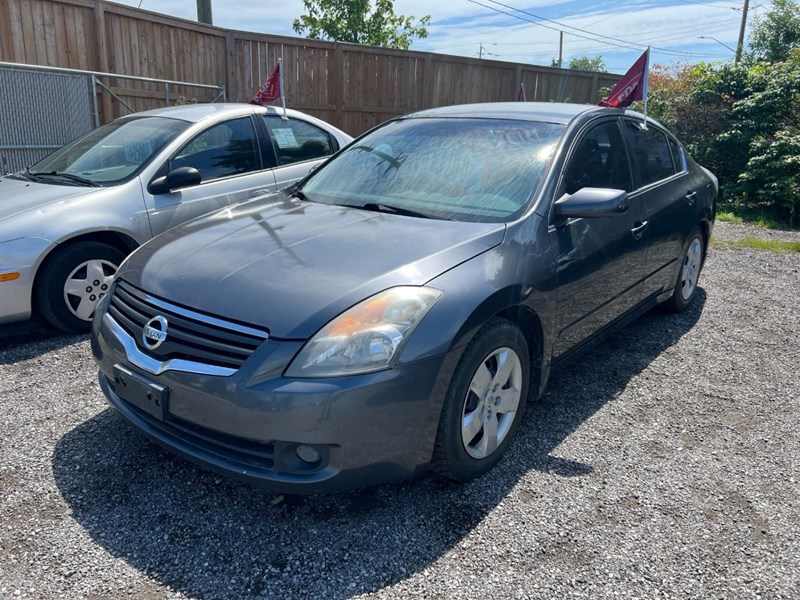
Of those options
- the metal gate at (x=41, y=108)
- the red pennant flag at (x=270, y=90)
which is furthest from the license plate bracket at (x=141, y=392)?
the metal gate at (x=41, y=108)

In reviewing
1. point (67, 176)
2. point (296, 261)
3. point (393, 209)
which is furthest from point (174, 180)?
point (296, 261)

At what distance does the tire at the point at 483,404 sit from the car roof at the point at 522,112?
57.8 inches

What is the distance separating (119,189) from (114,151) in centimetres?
62

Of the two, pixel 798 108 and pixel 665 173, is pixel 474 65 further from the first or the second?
pixel 665 173

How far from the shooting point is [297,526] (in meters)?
2.50

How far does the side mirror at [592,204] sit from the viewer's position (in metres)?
3.02

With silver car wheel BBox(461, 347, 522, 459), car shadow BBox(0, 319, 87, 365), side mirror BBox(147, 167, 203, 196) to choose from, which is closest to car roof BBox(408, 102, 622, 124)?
silver car wheel BBox(461, 347, 522, 459)

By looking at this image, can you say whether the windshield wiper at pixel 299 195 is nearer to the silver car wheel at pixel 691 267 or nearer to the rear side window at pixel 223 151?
the rear side window at pixel 223 151

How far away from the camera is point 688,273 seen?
16.7ft

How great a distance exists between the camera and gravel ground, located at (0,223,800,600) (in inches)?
87.7

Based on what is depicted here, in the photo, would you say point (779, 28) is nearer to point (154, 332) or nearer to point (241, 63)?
point (241, 63)

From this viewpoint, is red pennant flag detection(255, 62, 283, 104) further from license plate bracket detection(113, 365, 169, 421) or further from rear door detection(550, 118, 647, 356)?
license plate bracket detection(113, 365, 169, 421)

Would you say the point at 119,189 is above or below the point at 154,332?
above

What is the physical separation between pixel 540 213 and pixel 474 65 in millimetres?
12586
